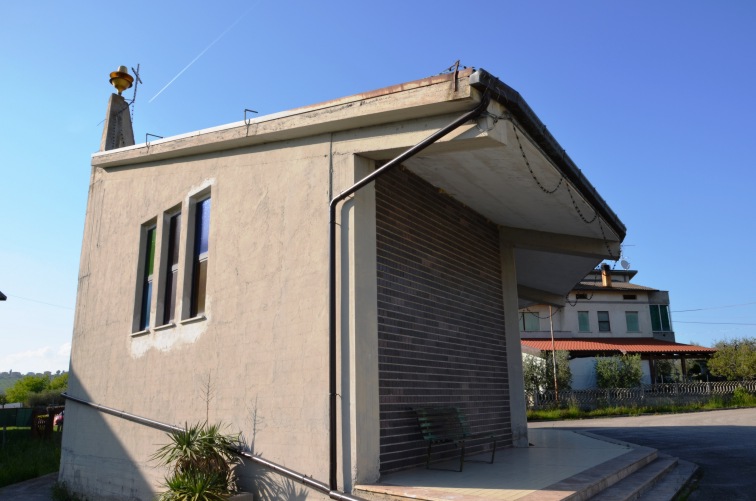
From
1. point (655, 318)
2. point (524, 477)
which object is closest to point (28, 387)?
point (655, 318)

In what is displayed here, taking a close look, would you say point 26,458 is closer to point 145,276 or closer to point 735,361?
point 145,276

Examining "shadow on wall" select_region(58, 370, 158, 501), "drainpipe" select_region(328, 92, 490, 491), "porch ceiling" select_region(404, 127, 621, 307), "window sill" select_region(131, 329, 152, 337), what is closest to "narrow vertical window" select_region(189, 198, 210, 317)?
"window sill" select_region(131, 329, 152, 337)

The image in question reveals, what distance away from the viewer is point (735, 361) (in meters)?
31.9

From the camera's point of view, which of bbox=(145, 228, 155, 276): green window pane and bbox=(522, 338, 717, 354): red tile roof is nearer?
bbox=(145, 228, 155, 276): green window pane

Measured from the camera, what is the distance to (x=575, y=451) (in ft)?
29.3

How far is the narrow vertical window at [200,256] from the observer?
8.32m

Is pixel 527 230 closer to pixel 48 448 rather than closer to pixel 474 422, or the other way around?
pixel 474 422

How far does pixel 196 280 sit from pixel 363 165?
331cm

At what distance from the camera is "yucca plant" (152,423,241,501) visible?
→ 20.0 ft

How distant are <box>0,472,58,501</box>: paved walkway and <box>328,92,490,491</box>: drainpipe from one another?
21.4 ft

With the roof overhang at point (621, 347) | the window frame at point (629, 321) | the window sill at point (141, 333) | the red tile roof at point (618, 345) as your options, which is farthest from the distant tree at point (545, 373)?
the window sill at point (141, 333)

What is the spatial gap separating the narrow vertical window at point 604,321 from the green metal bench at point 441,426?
3220 cm

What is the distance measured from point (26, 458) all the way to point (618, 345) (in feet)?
98.2

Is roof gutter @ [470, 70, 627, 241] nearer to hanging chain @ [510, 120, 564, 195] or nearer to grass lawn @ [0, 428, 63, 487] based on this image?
hanging chain @ [510, 120, 564, 195]
